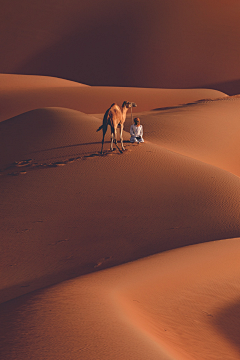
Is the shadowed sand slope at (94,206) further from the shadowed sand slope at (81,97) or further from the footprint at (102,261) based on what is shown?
the shadowed sand slope at (81,97)

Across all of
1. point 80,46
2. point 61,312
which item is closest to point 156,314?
point 61,312

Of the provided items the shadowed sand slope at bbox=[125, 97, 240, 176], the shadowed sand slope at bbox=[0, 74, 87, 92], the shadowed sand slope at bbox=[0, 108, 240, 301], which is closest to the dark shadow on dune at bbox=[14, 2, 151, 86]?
the shadowed sand slope at bbox=[0, 74, 87, 92]

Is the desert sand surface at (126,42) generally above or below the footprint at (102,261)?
above

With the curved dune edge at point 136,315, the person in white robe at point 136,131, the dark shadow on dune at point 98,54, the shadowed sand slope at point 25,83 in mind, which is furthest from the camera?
the dark shadow on dune at point 98,54

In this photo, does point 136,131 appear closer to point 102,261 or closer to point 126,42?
point 102,261

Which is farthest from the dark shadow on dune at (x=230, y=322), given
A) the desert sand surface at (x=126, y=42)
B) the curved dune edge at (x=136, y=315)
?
the desert sand surface at (x=126, y=42)

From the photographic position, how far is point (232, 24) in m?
54.2

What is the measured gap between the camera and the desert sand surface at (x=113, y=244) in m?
3.88

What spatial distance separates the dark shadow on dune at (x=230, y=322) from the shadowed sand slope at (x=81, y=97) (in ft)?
70.0

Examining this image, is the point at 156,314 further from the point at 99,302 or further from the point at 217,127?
the point at 217,127

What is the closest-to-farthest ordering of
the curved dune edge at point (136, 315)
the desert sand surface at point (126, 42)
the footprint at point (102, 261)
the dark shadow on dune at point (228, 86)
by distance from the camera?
1. the curved dune edge at point (136, 315)
2. the footprint at point (102, 261)
3. the dark shadow on dune at point (228, 86)
4. the desert sand surface at point (126, 42)

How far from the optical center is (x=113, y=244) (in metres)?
7.67

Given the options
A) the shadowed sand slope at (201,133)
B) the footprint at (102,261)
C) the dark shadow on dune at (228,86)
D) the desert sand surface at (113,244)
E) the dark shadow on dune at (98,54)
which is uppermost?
the dark shadow on dune at (98,54)

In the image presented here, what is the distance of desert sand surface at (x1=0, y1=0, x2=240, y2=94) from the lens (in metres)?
49.0
